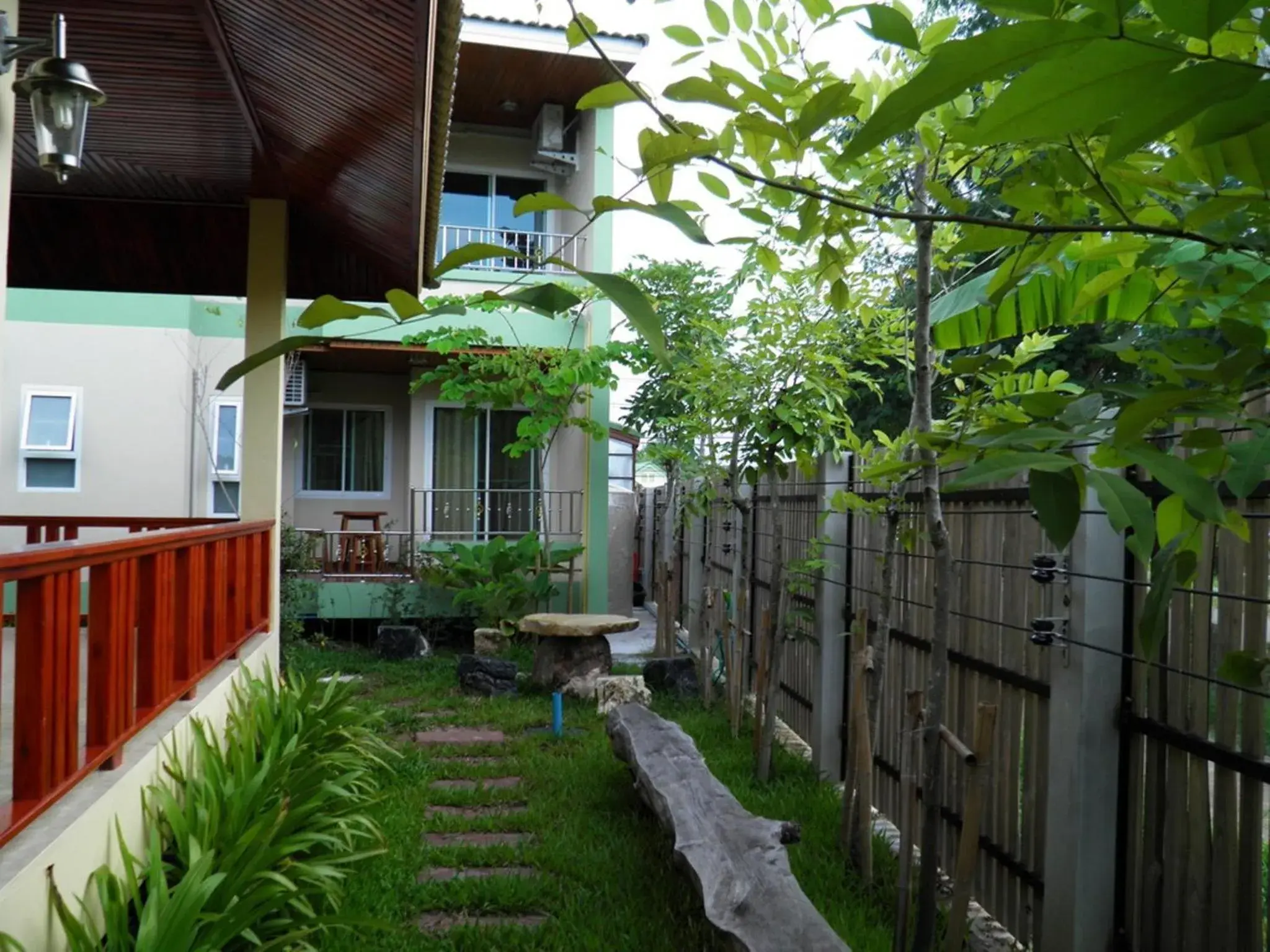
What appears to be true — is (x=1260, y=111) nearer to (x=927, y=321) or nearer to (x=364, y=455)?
(x=927, y=321)

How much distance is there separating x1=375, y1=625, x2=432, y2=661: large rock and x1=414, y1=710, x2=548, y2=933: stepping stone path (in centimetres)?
349

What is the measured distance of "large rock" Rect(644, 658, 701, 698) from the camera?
9719 mm

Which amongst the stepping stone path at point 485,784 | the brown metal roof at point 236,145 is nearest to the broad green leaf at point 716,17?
the brown metal roof at point 236,145

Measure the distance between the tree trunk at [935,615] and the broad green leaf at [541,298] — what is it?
9.39ft

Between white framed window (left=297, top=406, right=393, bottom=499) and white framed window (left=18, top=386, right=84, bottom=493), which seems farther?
white framed window (left=297, top=406, right=393, bottom=499)

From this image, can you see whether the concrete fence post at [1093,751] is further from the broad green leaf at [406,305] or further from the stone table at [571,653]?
the stone table at [571,653]

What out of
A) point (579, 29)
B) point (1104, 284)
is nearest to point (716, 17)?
point (579, 29)

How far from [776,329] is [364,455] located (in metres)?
10.4

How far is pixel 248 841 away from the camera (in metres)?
3.87

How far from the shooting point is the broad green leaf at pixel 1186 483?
26.6 inches

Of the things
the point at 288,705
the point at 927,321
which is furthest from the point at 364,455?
the point at 927,321

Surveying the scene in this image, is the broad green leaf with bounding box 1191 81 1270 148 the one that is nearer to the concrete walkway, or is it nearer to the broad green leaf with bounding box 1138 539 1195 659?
the broad green leaf with bounding box 1138 539 1195 659

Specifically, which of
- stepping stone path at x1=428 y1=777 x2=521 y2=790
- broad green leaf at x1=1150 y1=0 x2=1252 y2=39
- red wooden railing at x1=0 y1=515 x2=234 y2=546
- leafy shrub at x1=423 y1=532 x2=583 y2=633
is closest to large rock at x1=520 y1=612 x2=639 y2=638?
leafy shrub at x1=423 y1=532 x2=583 y2=633

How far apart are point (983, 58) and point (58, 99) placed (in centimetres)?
392
